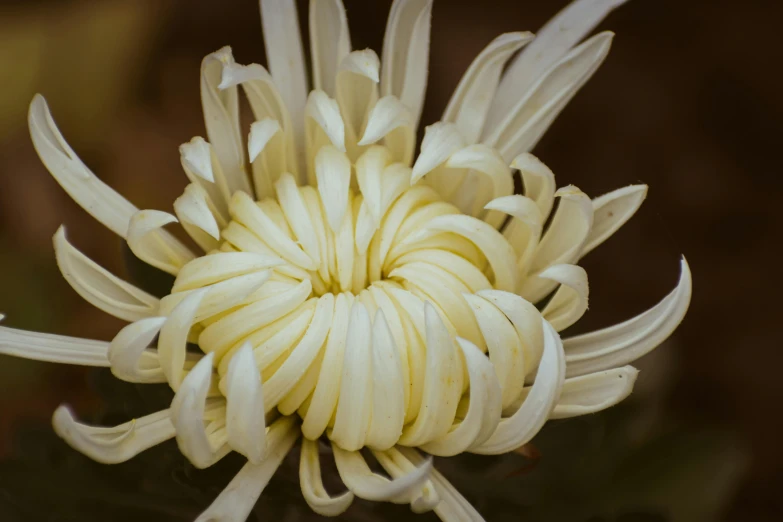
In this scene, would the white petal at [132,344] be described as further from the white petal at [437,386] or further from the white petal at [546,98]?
the white petal at [546,98]

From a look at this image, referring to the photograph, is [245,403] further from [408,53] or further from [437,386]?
[408,53]

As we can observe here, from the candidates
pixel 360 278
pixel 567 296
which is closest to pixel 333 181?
pixel 360 278

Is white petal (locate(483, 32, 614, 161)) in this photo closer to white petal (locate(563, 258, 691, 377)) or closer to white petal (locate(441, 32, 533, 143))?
white petal (locate(441, 32, 533, 143))

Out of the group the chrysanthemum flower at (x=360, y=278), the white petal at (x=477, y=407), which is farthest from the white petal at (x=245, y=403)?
the white petal at (x=477, y=407)

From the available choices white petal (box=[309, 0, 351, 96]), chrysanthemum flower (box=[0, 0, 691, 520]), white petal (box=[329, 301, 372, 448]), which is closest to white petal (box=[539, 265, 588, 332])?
chrysanthemum flower (box=[0, 0, 691, 520])

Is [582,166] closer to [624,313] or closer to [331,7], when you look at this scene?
[624,313]
